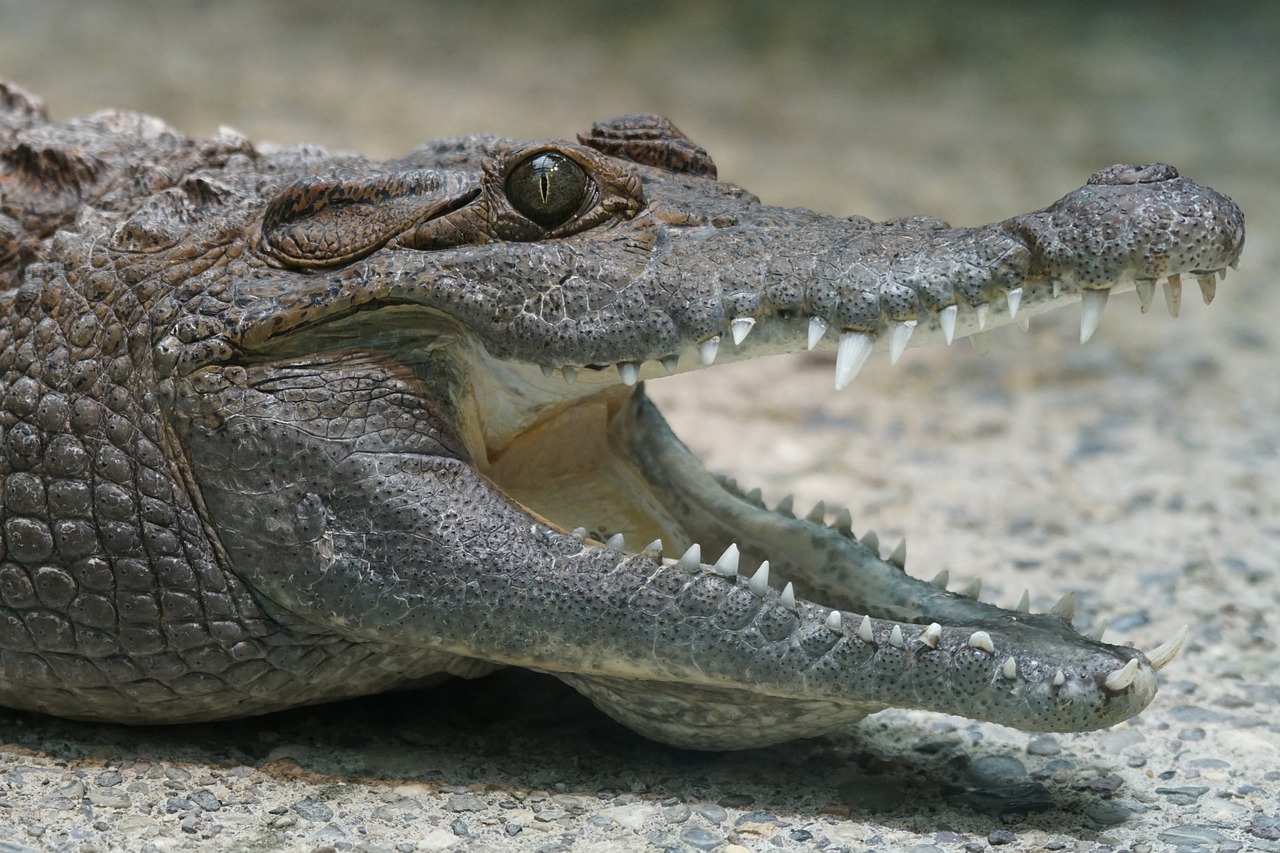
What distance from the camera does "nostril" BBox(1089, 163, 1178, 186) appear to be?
9.53 feet

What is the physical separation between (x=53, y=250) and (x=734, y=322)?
1698 millimetres

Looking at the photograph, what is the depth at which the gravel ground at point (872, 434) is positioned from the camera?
3002 mm

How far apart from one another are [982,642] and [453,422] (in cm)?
127

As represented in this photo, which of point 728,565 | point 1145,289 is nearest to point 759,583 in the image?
point 728,565

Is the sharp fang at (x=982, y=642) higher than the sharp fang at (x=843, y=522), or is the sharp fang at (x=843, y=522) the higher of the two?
the sharp fang at (x=843, y=522)

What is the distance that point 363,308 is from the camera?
10.0 ft

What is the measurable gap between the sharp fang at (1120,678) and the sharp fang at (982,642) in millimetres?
235

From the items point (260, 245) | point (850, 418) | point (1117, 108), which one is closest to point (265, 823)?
point (260, 245)

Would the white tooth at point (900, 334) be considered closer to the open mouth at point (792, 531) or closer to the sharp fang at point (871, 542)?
the open mouth at point (792, 531)

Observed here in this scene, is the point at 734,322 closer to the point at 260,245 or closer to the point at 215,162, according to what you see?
the point at 260,245

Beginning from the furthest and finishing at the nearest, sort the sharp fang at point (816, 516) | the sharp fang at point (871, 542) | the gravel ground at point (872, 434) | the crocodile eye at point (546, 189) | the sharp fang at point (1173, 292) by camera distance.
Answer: the sharp fang at point (816, 516) → the sharp fang at point (871, 542) → the crocodile eye at point (546, 189) → the gravel ground at point (872, 434) → the sharp fang at point (1173, 292)

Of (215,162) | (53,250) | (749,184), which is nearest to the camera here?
(53,250)

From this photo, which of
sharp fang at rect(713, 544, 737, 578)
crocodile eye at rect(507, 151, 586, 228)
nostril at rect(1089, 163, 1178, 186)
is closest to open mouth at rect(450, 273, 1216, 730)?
sharp fang at rect(713, 544, 737, 578)

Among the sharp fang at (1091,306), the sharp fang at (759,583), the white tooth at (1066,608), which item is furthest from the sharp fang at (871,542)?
the sharp fang at (1091,306)
